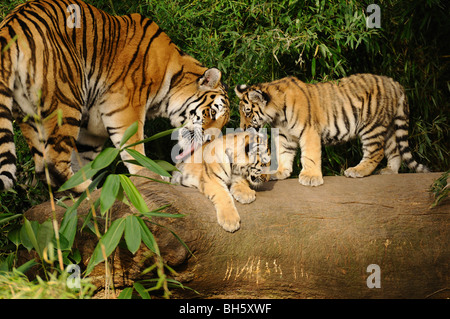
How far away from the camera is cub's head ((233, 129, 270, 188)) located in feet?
11.0

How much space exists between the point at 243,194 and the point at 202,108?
1125mm

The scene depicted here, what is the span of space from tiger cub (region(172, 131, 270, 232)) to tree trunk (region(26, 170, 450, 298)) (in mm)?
84

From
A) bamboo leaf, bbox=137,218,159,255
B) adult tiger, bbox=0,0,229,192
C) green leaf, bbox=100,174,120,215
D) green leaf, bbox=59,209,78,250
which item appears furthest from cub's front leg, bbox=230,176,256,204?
green leaf, bbox=59,209,78,250

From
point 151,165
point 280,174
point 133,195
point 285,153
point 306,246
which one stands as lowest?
point 306,246

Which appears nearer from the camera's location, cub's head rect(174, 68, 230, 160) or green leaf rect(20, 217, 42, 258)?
green leaf rect(20, 217, 42, 258)

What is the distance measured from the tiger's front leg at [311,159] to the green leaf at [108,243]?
150 centimetres

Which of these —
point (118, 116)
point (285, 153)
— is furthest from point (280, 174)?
point (118, 116)

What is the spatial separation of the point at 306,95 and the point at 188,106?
0.94 meters

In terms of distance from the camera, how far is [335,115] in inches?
156

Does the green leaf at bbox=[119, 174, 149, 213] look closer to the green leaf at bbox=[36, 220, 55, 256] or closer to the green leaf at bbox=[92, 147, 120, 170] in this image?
the green leaf at bbox=[92, 147, 120, 170]

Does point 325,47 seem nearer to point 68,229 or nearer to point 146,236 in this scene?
point 146,236

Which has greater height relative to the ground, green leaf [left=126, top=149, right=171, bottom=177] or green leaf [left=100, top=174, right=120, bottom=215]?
green leaf [left=126, top=149, right=171, bottom=177]

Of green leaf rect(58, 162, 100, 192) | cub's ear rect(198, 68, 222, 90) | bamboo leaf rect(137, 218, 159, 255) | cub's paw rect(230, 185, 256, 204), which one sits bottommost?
cub's paw rect(230, 185, 256, 204)

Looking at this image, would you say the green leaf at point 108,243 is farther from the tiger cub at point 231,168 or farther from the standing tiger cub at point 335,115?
the standing tiger cub at point 335,115
